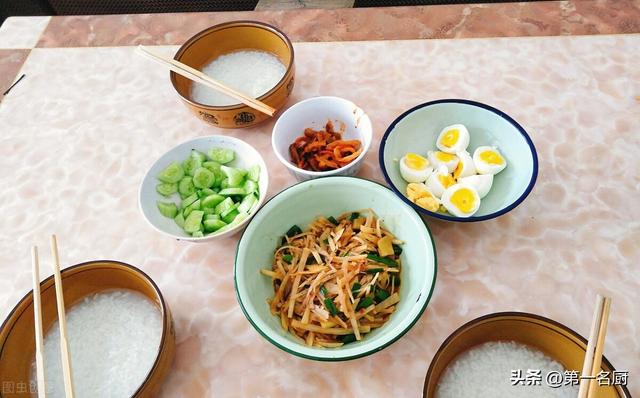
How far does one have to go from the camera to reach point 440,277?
1.28 metres

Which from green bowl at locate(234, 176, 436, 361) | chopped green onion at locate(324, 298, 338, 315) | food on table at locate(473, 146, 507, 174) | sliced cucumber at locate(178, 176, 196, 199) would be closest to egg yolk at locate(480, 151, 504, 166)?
food on table at locate(473, 146, 507, 174)

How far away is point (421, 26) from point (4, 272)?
68.5 inches

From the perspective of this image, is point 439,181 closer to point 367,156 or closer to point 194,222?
point 367,156

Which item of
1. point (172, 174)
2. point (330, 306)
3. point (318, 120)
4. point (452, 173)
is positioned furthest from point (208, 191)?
point (452, 173)

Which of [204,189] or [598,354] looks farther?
[204,189]

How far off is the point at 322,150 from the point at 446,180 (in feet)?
1.28

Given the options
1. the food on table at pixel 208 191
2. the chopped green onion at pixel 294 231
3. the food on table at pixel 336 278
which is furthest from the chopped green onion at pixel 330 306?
the food on table at pixel 208 191

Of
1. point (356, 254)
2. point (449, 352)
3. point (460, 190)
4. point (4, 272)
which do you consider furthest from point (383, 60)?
point (4, 272)

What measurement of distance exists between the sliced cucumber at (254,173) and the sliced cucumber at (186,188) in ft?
0.58

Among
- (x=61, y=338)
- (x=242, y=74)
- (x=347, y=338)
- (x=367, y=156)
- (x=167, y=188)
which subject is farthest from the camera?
(x=242, y=74)

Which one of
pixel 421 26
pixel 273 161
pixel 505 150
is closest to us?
pixel 505 150

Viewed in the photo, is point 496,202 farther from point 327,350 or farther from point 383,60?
point 383,60

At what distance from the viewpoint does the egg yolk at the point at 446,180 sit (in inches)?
53.1

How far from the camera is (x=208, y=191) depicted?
142cm
